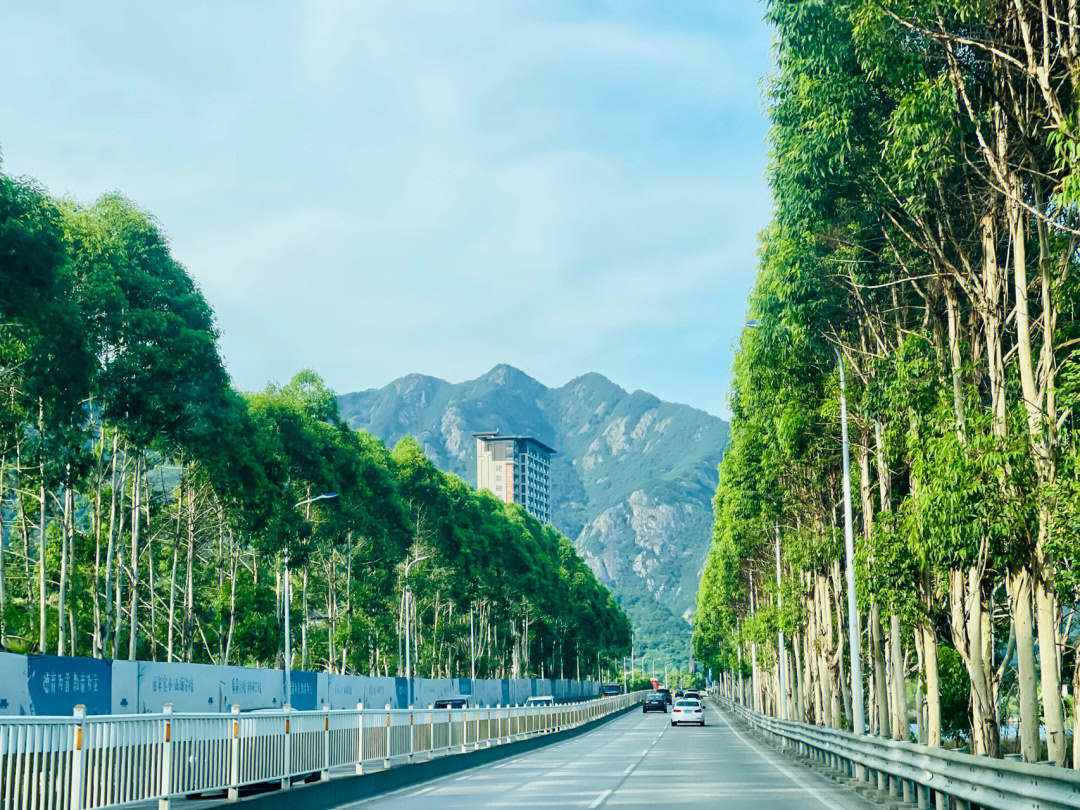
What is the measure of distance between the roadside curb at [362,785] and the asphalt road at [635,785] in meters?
0.39

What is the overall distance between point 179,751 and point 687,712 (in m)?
55.1

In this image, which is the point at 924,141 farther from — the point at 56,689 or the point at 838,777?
the point at 56,689

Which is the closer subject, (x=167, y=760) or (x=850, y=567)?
(x=167, y=760)

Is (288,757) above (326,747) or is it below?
above

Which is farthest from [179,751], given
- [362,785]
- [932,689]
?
[932,689]

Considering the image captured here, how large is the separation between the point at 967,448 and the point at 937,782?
4391 millimetres

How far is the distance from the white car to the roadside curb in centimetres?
3227

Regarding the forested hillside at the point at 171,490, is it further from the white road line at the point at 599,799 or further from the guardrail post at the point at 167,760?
the white road line at the point at 599,799

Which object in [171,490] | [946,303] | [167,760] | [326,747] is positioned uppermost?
[946,303]

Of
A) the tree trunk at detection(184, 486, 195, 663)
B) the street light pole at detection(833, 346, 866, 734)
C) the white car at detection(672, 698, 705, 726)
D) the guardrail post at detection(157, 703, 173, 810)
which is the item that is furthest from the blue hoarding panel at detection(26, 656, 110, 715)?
the white car at detection(672, 698, 705, 726)

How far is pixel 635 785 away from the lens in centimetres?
2192

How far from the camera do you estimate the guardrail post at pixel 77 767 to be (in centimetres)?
1080

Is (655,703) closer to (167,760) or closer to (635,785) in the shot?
(635,785)

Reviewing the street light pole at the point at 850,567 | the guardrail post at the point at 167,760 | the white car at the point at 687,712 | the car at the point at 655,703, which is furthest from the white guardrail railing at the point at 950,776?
the car at the point at 655,703
